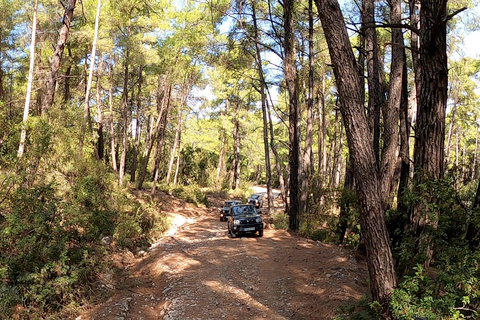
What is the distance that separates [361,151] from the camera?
4836 millimetres

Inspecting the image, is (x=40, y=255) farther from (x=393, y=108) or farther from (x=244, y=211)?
(x=244, y=211)

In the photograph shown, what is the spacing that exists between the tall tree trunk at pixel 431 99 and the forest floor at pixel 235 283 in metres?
2.39

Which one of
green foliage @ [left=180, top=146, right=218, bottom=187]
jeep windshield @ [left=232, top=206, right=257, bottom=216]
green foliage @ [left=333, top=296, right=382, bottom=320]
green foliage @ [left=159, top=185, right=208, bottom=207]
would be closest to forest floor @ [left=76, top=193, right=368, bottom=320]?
green foliage @ [left=333, top=296, right=382, bottom=320]

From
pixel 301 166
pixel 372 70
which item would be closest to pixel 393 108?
pixel 372 70

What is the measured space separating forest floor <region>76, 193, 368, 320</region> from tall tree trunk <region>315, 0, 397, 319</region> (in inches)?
64.7

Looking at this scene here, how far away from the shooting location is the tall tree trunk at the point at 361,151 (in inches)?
183

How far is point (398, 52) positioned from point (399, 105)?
151 cm

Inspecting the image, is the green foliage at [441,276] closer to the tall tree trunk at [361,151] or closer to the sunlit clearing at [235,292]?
the tall tree trunk at [361,151]

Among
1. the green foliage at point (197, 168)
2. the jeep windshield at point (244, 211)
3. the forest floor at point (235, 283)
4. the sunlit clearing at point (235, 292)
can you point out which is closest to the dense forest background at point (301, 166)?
the forest floor at point (235, 283)

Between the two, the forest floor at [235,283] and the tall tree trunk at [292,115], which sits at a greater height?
the tall tree trunk at [292,115]

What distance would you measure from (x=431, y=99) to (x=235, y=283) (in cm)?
607

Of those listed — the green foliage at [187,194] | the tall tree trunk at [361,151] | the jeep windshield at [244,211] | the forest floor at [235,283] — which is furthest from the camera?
the green foliage at [187,194]

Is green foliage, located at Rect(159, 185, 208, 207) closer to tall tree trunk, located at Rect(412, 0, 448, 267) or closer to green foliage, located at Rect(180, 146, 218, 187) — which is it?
green foliage, located at Rect(180, 146, 218, 187)

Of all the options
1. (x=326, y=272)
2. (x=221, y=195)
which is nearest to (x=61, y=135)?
(x=326, y=272)
